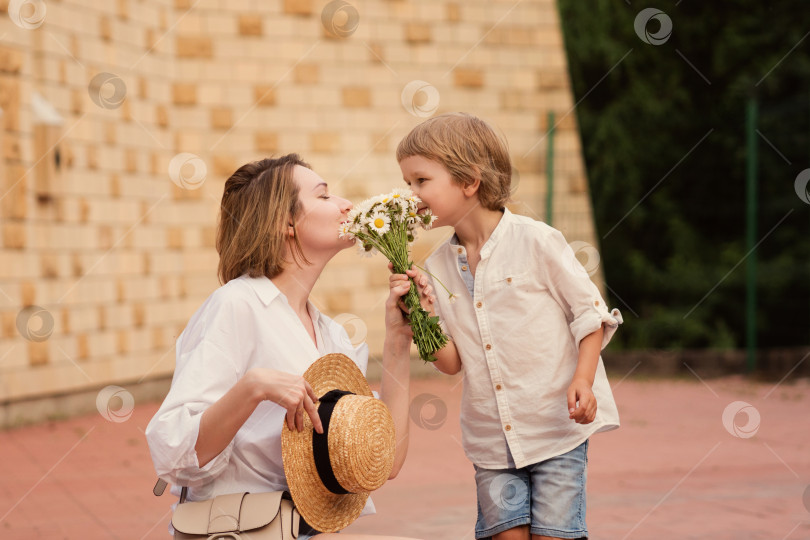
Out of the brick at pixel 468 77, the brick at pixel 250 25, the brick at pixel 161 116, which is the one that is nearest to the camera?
the brick at pixel 161 116

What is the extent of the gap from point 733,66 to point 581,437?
14001 mm

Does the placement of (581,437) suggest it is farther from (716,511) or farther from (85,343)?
(85,343)

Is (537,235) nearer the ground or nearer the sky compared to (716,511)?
nearer the sky

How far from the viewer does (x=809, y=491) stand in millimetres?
5930

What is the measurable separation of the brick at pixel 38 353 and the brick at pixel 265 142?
3028 millimetres

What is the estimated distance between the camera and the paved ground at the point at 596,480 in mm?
5250

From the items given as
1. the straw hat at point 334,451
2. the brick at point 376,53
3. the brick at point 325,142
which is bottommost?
the straw hat at point 334,451

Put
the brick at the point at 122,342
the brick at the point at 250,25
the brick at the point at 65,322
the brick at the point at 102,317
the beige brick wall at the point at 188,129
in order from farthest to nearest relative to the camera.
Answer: the brick at the point at 250,25, the brick at the point at 122,342, the brick at the point at 102,317, the brick at the point at 65,322, the beige brick wall at the point at 188,129

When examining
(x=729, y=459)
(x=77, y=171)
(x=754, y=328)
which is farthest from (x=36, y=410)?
(x=754, y=328)

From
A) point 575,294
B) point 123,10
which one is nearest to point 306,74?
point 123,10

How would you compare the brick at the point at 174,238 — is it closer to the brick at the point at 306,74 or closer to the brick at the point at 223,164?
the brick at the point at 223,164

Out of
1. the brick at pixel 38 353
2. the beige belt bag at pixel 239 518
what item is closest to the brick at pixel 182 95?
the brick at pixel 38 353

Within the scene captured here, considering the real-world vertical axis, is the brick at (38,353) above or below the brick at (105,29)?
below

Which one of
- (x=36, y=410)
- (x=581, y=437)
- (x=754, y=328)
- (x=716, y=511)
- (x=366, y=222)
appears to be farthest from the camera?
(x=754, y=328)
